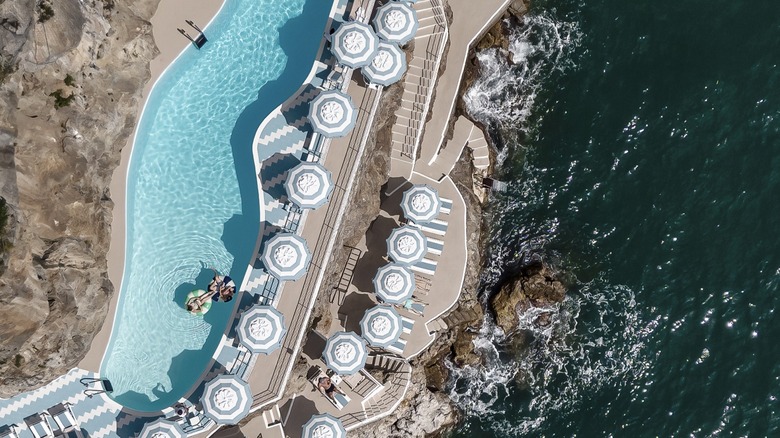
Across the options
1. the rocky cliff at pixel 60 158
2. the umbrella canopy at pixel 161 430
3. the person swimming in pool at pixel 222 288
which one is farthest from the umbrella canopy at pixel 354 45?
the umbrella canopy at pixel 161 430

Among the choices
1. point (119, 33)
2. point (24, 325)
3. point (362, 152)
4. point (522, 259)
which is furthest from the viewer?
point (522, 259)

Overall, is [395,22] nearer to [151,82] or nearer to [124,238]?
[151,82]

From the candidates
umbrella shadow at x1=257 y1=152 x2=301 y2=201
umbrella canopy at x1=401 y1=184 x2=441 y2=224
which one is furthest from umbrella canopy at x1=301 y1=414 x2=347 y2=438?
umbrella shadow at x1=257 y1=152 x2=301 y2=201

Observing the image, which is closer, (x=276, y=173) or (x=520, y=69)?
(x=276, y=173)

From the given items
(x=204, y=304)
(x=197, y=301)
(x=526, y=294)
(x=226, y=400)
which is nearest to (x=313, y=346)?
(x=226, y=400)

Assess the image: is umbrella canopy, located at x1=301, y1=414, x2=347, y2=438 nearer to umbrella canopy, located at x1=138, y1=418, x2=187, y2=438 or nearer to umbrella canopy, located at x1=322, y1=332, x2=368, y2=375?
umbrella canopy, located at x1=322, y1=332, x2=368, y2=375

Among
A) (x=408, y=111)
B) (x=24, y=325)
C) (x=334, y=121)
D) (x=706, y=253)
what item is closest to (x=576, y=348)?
(x=706, y=253)

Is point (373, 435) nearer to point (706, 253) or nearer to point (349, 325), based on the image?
point (349, 325)
